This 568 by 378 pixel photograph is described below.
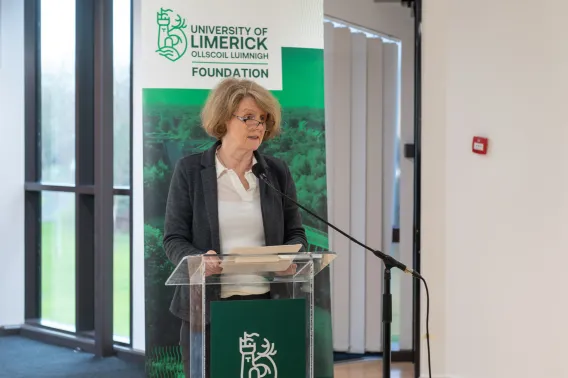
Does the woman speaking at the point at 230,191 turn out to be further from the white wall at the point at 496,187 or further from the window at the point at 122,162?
the window at the point at 122,162

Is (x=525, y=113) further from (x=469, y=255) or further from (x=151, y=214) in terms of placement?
(x=151, y=214)

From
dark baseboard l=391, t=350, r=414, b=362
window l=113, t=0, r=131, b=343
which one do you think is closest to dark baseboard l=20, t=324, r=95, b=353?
window l=113, t=0, r=131, b=343

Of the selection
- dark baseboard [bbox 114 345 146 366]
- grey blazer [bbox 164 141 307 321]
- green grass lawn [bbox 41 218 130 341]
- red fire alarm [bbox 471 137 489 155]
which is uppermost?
red fire alarm [bbox 471 137 489 155]

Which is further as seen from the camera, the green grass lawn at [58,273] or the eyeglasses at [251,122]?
the green grass lawn at [58,273]

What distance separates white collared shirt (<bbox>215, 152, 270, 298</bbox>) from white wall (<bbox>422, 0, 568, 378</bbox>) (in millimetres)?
1432

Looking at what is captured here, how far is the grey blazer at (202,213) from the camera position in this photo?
2906 millimetres

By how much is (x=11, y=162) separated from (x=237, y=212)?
3.02 m

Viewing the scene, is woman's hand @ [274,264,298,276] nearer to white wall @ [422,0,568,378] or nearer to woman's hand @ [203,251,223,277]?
woman's hand @ [203,251,223,277]

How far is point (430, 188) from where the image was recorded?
4.17m

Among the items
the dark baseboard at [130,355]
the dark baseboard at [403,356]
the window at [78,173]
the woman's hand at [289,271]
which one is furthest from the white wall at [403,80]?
the woman's hand at [289,271]

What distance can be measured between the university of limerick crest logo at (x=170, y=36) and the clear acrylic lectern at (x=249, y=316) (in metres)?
1.30

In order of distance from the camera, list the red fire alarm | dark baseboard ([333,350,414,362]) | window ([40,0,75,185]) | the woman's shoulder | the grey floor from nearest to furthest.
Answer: the woman's shoulder < the red fire alarm < the grey floor < dark baseboard ([333,350,414,362]) < window ([40,0,75,185])

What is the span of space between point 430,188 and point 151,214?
1.70 metres

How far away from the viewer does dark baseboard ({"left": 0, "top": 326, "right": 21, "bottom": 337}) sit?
535 centimetres
